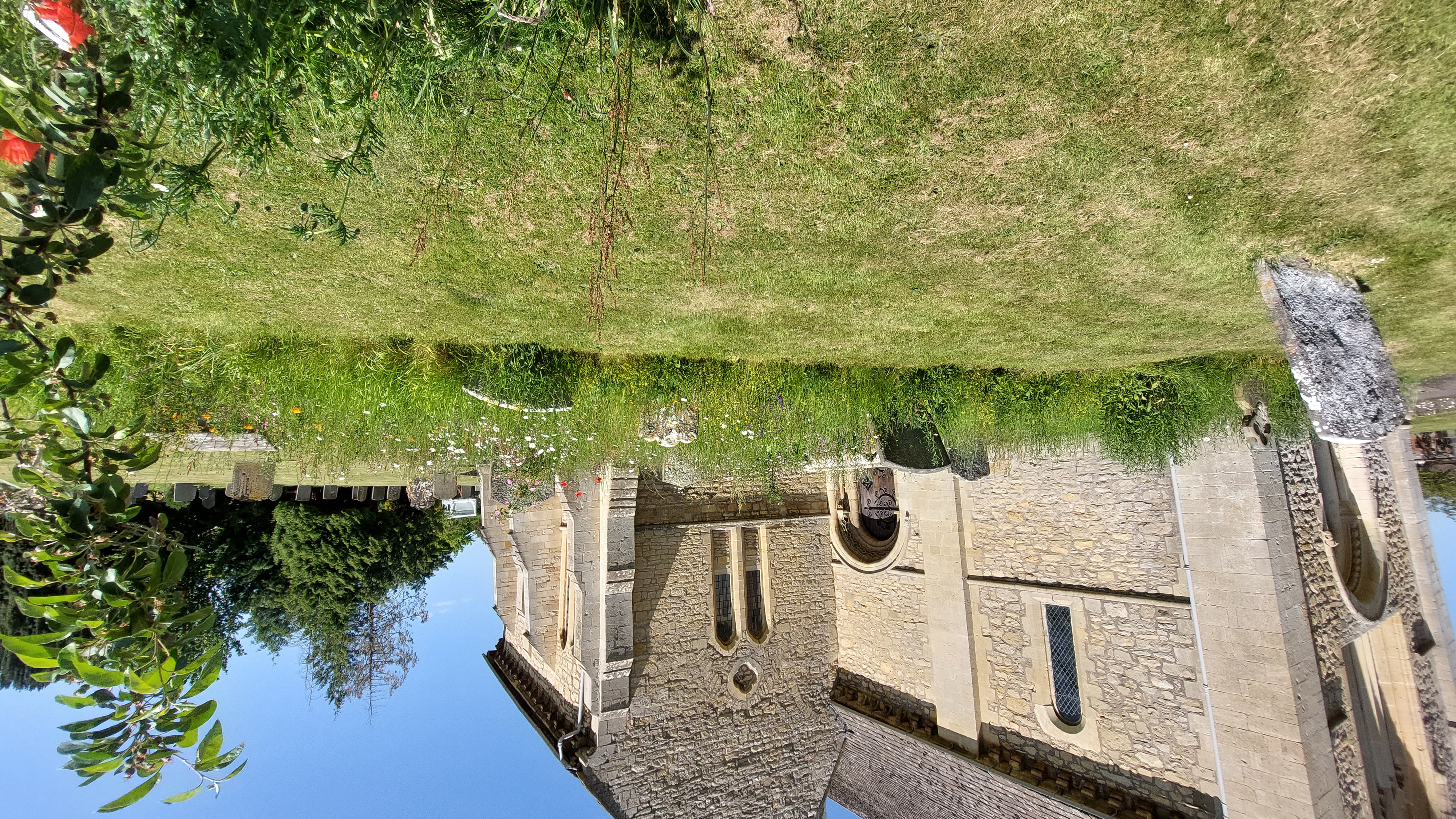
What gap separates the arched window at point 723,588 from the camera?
26.2ft

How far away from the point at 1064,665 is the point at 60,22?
819 centimetres

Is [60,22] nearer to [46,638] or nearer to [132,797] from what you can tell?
[46,638]

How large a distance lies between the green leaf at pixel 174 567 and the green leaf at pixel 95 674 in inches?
9.9

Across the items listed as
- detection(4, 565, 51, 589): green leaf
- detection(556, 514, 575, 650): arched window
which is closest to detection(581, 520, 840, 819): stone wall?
detection(556, 514, 575, 650): arched window

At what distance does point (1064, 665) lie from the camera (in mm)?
6266

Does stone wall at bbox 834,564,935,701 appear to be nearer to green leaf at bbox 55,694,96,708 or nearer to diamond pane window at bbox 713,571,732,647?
diamond pane window at bbox 713,571,732,647

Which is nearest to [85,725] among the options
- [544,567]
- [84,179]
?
[84,179]

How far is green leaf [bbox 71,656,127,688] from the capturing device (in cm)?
135

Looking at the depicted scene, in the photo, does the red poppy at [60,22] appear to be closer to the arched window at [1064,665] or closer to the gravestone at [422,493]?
the gravestone at [422,493]

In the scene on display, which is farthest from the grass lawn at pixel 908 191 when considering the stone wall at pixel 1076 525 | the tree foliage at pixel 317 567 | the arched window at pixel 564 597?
the tree foliage at pixel 317 567

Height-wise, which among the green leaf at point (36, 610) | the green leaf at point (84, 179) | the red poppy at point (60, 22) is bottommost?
the green leaf at point (36, 610)

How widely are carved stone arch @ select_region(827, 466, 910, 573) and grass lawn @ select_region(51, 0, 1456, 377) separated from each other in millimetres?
4626

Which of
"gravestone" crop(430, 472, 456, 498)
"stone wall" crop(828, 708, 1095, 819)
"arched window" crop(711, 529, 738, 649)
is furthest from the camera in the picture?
"arched window" crop(711, 529, 738, 649)

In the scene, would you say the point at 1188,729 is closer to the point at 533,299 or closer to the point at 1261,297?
the point at 1261,297
